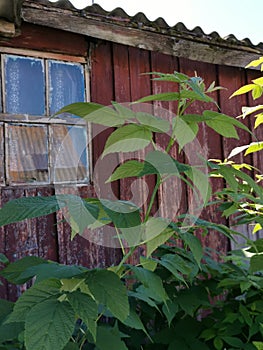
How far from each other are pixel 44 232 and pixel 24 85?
3.57ft

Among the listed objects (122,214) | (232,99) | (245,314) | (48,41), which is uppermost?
(48,41)

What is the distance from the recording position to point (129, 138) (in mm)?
1166

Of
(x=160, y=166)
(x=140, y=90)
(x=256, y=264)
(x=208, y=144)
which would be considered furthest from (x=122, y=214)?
(x=208, y=144)

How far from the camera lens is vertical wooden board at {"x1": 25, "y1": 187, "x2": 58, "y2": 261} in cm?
349

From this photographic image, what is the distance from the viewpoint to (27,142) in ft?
11.5

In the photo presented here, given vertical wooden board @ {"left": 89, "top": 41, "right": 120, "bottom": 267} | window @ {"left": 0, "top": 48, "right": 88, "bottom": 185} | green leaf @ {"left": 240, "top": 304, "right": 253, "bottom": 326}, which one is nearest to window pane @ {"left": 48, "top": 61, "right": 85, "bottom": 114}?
window @ {"left": 0, "top": 48, "right": 88, "bottom": 185}

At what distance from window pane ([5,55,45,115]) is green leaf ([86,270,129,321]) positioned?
260 centimetres

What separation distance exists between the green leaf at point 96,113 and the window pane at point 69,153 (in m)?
2.51

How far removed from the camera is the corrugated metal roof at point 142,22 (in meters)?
3.49

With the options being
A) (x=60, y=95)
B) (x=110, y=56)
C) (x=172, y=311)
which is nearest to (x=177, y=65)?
(x=110, y=56)

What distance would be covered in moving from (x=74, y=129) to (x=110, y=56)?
683mm

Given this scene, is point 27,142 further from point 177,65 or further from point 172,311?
point 172,311

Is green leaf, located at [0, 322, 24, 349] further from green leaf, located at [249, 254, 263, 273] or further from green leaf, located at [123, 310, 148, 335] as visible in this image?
green leaf, located at [249, 254, 263, 273]

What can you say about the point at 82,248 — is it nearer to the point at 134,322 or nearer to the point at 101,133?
the point at 101,133
